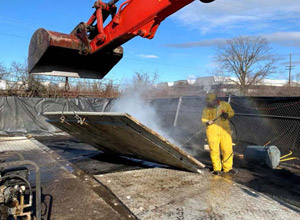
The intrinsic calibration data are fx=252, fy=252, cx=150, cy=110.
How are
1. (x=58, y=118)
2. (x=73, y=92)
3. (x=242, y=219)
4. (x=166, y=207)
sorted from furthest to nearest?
(x=73, y=92)
(x=58, y=118)
(x=166, y=207)
(x=242, y=219)

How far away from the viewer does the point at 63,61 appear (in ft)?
12.0

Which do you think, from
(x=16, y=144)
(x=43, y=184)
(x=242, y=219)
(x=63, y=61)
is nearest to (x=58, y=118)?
(x=43, y=184)

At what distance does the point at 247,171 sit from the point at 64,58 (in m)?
4.25

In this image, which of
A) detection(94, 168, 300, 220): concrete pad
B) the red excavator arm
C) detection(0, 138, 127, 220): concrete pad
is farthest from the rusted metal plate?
detection(0, 138, 127, 220): concrete pad

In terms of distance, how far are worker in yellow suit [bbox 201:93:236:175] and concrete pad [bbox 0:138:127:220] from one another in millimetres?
2368

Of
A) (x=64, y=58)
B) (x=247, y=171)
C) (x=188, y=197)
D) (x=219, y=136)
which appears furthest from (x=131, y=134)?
(x=247, y=171)

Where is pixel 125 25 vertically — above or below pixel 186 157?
above

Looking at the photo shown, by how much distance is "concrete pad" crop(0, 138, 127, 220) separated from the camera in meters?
3.18

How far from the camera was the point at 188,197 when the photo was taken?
3.70 m

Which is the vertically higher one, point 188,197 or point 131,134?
point 131,134

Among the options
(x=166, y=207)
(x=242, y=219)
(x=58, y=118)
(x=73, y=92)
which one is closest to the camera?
(x=242, y=219)

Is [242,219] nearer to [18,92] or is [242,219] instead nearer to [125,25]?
[125,25]

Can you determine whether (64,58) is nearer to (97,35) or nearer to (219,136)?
(97,35)

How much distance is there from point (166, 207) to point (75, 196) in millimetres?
1385
